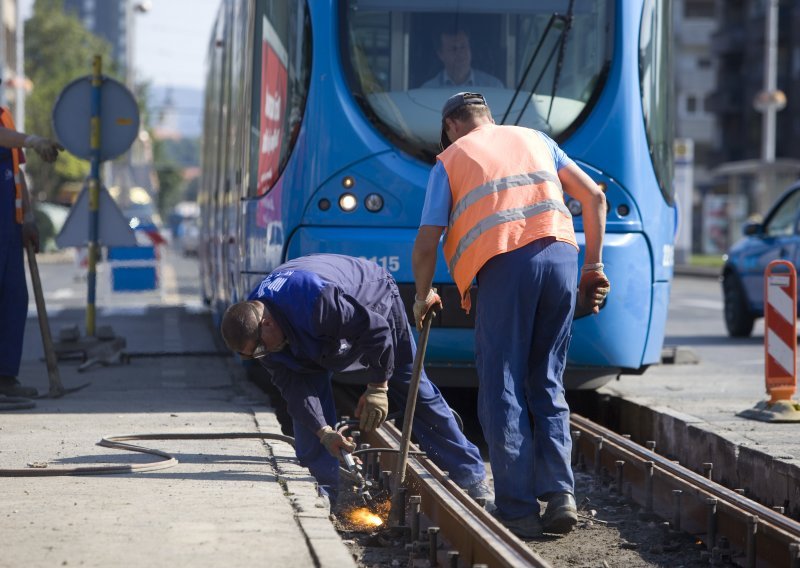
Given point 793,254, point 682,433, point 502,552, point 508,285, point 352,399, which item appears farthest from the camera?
point 793,254

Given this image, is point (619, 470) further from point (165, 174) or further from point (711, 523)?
point (165, 174)

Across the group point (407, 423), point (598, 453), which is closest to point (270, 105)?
point (598, 453)

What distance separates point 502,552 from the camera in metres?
4.93

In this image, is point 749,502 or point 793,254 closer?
point 749,502

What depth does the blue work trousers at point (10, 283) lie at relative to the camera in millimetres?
9320

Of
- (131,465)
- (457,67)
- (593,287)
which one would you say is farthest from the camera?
(457,67)

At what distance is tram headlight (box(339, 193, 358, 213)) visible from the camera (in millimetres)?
8906

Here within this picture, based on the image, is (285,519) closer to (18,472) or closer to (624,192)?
(18,472)

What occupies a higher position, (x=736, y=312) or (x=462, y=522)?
(x=462, y=522)

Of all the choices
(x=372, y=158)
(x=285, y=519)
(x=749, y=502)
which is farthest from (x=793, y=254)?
(x=285, y=519)

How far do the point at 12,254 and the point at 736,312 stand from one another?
978 cm

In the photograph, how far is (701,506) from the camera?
624cm

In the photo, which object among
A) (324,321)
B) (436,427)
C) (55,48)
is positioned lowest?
(436,427)

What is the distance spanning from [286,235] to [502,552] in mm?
4315
